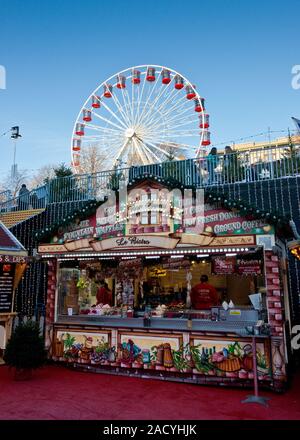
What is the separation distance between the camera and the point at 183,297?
12.4 m

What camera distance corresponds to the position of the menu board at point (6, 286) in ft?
31.0

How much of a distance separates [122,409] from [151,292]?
6.91 metres

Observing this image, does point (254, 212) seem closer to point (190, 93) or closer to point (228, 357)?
point (228, 357)

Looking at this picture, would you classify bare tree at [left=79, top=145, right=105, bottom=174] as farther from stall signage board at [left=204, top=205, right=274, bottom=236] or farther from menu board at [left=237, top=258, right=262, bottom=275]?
stall signage board at [left=204, top=205, right=274, bottom=236]

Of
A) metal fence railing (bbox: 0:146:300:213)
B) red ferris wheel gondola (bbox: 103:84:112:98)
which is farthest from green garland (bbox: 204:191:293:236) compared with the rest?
red ferris wheel gondola (bbox: 103:84:112:98)

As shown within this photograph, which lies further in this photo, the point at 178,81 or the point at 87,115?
the point at 87,115

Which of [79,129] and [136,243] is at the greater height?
[79,129]

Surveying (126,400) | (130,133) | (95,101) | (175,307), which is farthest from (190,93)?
(126,400)

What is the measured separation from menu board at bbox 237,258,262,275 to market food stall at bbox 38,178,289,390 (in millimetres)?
24

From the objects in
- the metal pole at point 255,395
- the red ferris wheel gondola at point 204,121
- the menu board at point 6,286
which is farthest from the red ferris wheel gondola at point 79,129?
the metal pole at point 255,395

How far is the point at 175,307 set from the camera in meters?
10.1

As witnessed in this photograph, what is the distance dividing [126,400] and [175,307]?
4.11m

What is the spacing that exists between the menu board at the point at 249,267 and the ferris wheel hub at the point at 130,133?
13.1 m

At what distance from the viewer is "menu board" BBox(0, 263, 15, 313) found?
9438 millimetres
